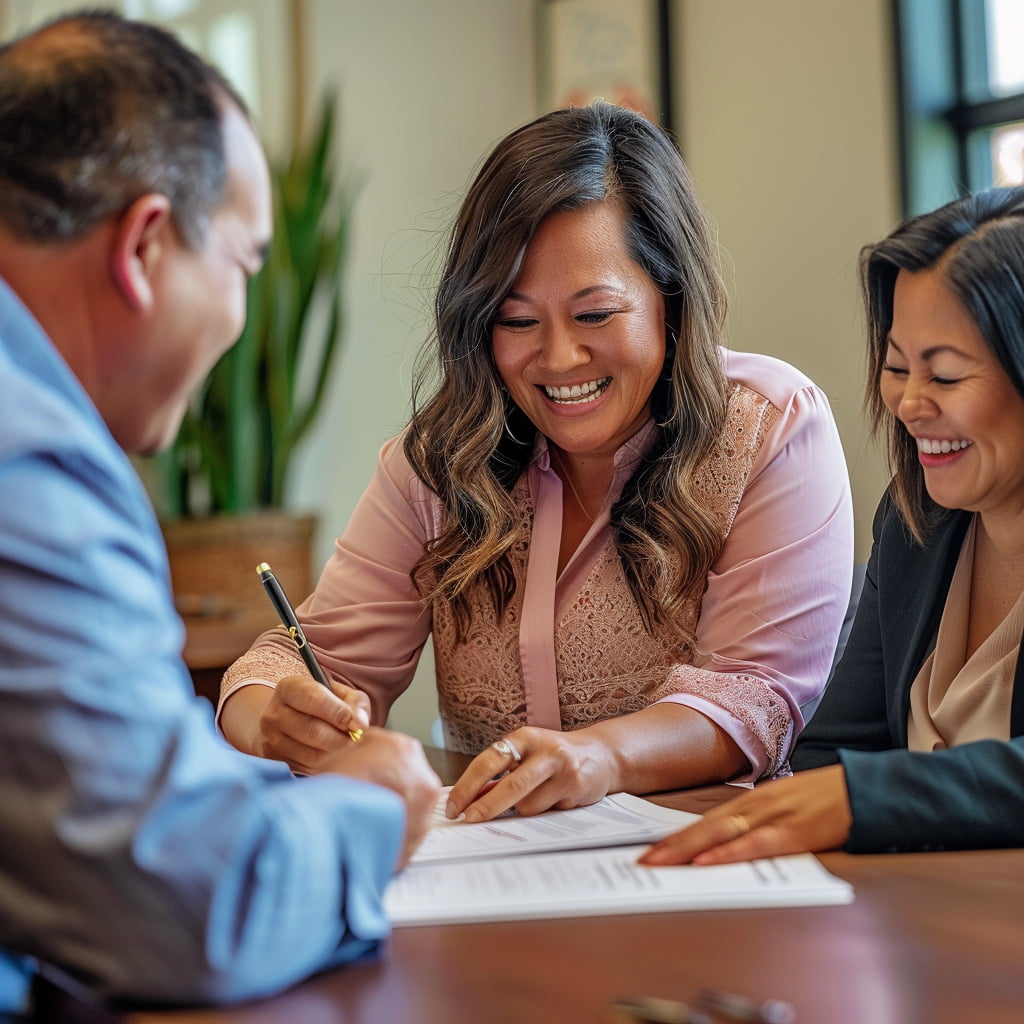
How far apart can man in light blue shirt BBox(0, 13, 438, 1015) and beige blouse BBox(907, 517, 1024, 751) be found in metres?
0.78

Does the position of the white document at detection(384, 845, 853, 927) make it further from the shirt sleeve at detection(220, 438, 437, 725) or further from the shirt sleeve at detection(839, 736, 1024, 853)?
the shirt sleeve at detection(220, 438, 437, 725)

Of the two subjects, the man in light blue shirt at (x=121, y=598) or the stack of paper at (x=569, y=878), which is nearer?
the man in light blue shirt at (x=121, y=598)

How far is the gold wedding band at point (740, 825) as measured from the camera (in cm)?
115

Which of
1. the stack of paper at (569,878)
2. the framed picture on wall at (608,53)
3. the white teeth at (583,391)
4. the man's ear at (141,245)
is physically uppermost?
the framed picture on wall at (608,53)

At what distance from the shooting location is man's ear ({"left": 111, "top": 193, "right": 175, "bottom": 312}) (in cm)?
88

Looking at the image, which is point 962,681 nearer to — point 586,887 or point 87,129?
point 586,887

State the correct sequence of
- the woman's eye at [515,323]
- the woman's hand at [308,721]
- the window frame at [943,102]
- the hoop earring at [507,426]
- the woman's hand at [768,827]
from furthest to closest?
the window frame at [943,102], the hoop earring at [507,426], the woman's eye at [515,323], the woman's hand at [308,721], the woman's hand at [768,827]

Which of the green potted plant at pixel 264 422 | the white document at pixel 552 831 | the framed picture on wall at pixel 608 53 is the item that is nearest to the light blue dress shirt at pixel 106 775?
the white document at pixel 552 831

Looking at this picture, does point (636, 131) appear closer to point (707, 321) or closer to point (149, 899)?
A: point (707, 321)

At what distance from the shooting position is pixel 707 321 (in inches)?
76.2

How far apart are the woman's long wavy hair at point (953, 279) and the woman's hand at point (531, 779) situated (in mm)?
534

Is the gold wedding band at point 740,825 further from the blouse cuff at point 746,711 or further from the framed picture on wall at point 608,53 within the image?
the framed picture on wall at point 608,53

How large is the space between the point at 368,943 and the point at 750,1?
3685mm

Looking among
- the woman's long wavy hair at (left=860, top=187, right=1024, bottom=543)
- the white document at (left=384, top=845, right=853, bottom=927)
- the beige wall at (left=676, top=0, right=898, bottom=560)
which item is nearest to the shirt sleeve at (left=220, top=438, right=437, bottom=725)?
the woman's long wavy hair at (left=860, top=187, right=1024, bottom=543)
